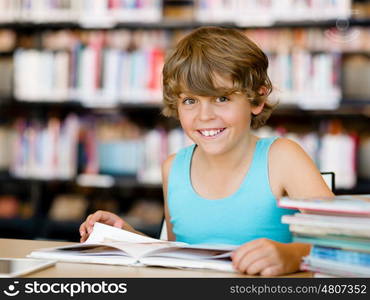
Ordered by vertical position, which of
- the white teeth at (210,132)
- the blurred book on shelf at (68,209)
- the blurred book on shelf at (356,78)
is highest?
the blurred book on shelf at (356,78)

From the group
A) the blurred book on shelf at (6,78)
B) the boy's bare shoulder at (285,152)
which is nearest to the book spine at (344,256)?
the boy's bare shoulder at (285,152)

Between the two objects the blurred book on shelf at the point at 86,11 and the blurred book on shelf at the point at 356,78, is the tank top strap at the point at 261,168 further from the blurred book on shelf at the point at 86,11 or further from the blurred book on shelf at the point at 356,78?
the blurred book on shelf at the point at 86,11

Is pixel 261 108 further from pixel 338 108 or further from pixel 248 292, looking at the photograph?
pixel 338 108

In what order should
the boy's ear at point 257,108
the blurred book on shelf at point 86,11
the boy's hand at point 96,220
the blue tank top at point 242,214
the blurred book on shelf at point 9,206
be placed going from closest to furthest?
the boy's hand at point 96,220 → the blue tank top at point 242,214 → the boy's ear at point 257,108 → the blurred book on shelf at point 86,11 → the blurred book on shelf at point 9,206

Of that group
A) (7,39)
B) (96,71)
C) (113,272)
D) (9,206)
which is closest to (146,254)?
(113,272)

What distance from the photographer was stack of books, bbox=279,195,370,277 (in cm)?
85

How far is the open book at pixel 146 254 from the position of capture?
1.01m

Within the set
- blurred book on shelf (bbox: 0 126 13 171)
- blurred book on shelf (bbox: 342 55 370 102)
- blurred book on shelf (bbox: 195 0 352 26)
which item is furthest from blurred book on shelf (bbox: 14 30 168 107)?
blurred book on shelf (bbox: 342 55 370 102)

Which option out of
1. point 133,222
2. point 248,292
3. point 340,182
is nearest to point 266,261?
point 248,292

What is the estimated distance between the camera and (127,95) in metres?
3.45

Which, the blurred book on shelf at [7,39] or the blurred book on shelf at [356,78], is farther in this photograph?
the blurred book on shelf at [7,39]

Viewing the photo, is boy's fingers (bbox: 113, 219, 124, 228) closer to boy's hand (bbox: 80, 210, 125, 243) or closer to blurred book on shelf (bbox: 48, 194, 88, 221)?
boy's hand (bbox: 80, 210, 125, 243)

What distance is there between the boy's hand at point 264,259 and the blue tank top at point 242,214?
0.42 metres

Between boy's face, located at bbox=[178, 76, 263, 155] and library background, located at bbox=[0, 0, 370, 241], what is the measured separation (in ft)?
6.01
